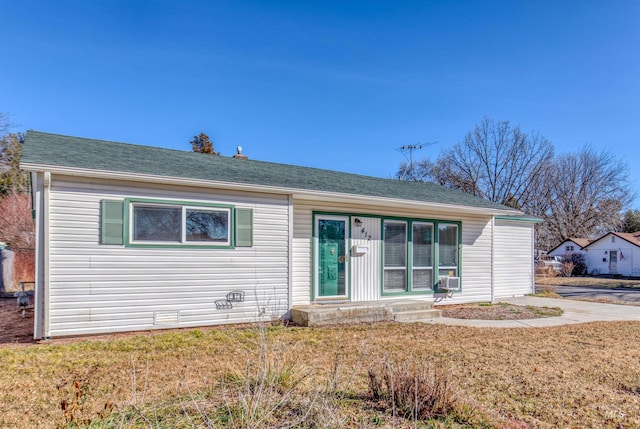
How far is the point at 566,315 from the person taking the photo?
8.84 metres

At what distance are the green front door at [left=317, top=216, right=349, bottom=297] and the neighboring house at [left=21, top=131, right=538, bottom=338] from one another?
0.09 feet

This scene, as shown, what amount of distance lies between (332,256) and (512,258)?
22.2 feet

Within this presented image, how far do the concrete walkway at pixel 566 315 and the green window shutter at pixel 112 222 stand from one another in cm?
617

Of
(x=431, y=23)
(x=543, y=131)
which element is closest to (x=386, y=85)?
(x=431, y=23)

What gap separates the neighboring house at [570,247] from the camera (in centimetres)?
2941

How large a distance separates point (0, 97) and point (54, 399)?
1935 centimetres

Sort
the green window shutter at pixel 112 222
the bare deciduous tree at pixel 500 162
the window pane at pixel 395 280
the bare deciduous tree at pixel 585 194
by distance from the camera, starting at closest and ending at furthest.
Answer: the green window shutter at pixel 112 222 < the window pane at pixel 395 280 < the bare deciduous tree at pixel 500 162 < the bare deciduous tree at pixel 585 194

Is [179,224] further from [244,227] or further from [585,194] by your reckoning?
[585,194]

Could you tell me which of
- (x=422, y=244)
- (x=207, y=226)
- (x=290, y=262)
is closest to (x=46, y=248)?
(x=207, y=226)

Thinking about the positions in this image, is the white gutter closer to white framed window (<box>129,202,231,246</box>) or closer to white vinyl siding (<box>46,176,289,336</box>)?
white vinyl siding (<box>46,176,289,336</box>)

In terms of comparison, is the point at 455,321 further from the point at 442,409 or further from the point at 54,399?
the point at 54,399

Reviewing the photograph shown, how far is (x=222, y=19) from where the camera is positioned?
1059 cm

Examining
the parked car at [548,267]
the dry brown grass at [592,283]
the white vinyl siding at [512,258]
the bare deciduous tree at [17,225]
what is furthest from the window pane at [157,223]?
the parked car at [548,267]

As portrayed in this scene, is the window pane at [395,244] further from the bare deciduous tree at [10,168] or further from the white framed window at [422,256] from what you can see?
the bare deciduous tree at [10,168]
